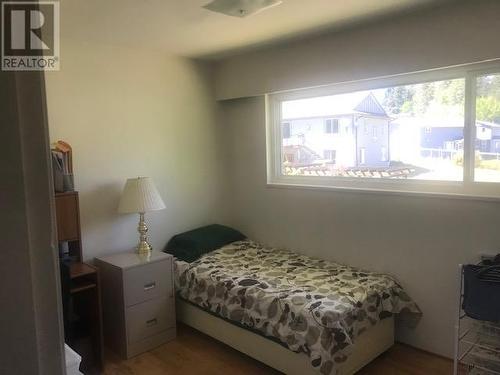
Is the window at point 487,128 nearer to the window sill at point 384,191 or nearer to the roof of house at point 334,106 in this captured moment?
the window sill at point 384,191

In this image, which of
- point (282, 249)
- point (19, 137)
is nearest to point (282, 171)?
point (282, 249)

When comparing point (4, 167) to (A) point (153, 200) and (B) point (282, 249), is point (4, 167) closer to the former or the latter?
(A) point (153, 200)

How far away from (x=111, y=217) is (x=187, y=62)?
1.61 m

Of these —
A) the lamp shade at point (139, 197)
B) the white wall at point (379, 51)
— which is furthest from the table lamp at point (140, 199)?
the white wall at point (379, 51)

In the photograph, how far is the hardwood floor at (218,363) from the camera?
99.3 inches

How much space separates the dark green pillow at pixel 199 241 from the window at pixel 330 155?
1176mm

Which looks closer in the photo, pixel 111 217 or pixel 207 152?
pixel 111 217

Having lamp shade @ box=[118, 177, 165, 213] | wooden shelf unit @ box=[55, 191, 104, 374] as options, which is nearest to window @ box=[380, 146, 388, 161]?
lamp shade @ box=[118, 177, 165, 213]

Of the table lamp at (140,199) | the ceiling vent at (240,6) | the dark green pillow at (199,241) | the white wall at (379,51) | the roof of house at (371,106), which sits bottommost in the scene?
the dark green pillow at (199,241)

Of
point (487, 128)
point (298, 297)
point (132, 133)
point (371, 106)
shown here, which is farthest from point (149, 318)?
point (487, 128)

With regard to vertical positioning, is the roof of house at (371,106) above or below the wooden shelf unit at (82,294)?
above

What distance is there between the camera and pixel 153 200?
2.99 m

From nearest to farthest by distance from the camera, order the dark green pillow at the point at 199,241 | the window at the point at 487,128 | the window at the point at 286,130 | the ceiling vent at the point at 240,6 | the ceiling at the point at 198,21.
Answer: the ceiling vent at the point at 240,6
the ceiling at the point at 198,21
the window at the point at 487,128
the dark green pillow at the point at 199,241
the window at the point at 286,130

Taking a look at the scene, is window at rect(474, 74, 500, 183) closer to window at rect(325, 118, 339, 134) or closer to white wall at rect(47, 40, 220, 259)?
window at rect(325, 118, 339, 134)
